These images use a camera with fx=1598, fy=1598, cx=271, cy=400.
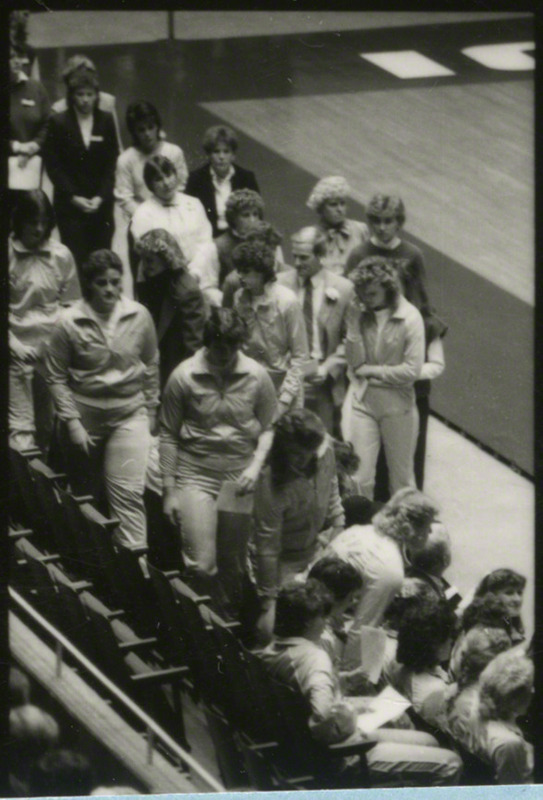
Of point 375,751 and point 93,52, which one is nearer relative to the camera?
point 375,751

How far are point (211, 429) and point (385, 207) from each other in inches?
45.0

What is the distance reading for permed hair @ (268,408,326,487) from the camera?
620cm

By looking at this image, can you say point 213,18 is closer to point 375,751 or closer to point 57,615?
point 57,615

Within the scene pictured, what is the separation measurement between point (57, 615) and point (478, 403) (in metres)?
1.87


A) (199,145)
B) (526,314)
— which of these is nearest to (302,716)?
(526,314)

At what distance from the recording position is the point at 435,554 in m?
6.29

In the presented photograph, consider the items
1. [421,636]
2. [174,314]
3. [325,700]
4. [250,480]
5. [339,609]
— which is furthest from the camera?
[174,314]

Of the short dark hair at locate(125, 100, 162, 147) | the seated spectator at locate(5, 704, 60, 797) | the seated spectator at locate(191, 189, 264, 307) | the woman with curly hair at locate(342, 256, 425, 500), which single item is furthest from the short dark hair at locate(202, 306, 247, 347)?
the seated spectator at locate(5, 704, 60, 797)

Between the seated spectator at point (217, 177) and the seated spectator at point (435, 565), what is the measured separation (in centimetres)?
→ 150

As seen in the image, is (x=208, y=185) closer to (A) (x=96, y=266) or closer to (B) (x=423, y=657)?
(A) (x=96, y=266)

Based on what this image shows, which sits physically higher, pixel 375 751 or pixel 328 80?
A: pixel 328 80

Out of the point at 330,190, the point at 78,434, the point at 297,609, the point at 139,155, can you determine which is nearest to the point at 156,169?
the point at 139,155

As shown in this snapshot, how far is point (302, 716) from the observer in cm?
581

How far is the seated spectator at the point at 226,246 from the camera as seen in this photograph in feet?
20.8
